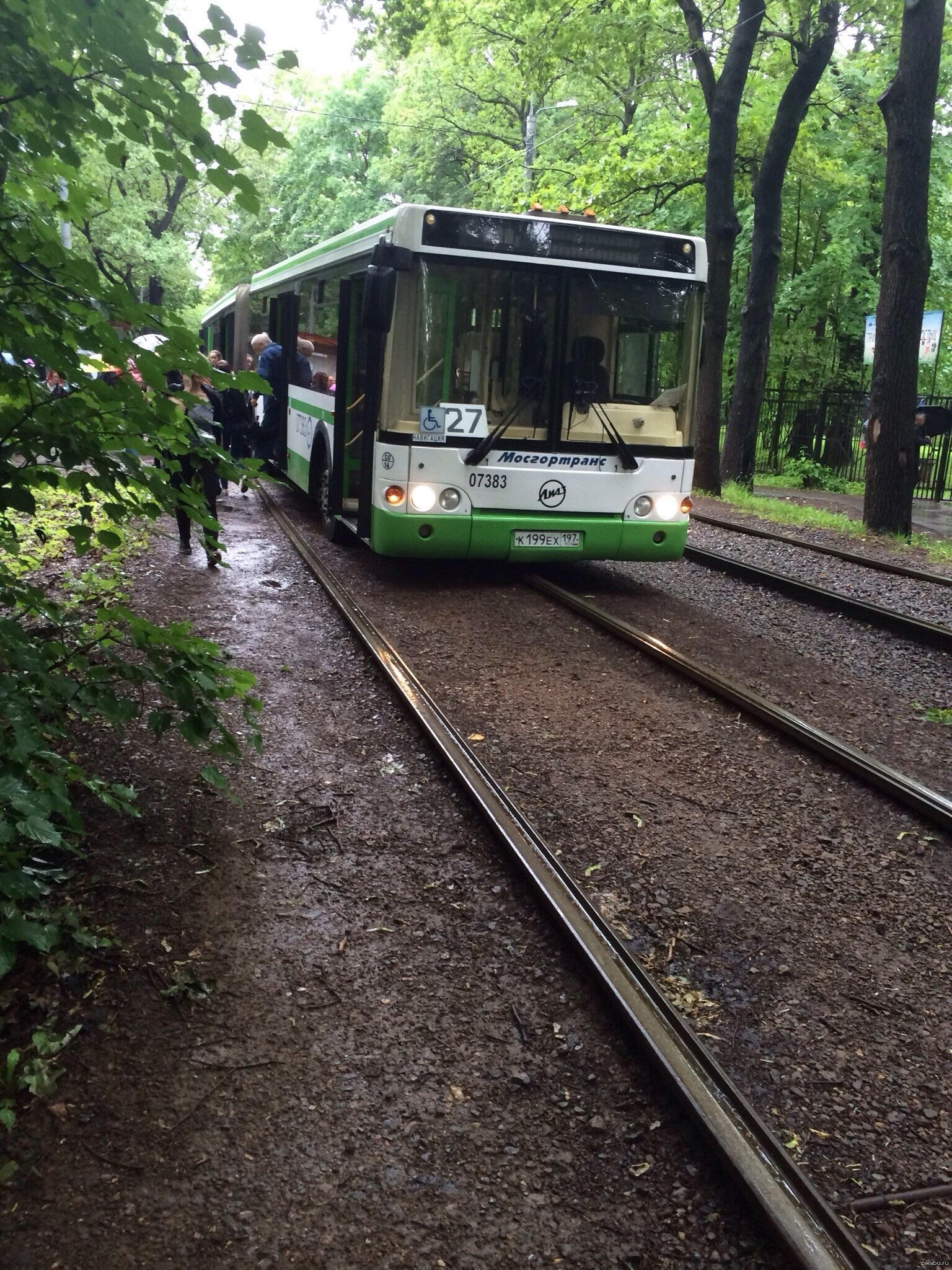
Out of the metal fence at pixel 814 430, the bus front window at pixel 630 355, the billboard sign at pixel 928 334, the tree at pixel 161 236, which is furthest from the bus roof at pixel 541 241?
the metal fence at pixel 814 430

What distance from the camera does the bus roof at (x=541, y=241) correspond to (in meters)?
8.43

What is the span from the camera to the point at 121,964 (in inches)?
134

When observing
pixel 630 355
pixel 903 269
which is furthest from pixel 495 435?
pixel 903 269

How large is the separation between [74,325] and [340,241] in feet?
25.8

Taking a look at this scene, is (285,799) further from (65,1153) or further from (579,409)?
(579,409)

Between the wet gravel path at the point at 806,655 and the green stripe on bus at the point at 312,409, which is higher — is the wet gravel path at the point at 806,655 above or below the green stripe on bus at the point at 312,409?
below

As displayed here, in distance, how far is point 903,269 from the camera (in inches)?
533

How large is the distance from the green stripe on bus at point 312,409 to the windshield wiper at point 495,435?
238 centimetres

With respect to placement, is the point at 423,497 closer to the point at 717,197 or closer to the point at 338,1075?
the point at 338,1075

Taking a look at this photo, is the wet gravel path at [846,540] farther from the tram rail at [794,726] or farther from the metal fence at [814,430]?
the metal fence at [814,430]

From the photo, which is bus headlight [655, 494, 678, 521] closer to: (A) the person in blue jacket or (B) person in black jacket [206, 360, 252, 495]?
(B) person in black jacket [206, 360, 252, 495]

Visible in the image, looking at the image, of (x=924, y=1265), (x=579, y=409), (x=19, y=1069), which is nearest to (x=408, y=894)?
(x=19, y=1069)

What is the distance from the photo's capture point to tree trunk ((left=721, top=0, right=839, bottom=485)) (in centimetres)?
1797

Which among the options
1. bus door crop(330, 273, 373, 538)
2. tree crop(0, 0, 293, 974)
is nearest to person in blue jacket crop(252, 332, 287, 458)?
bus door crop(330, 273, 373, 538)
